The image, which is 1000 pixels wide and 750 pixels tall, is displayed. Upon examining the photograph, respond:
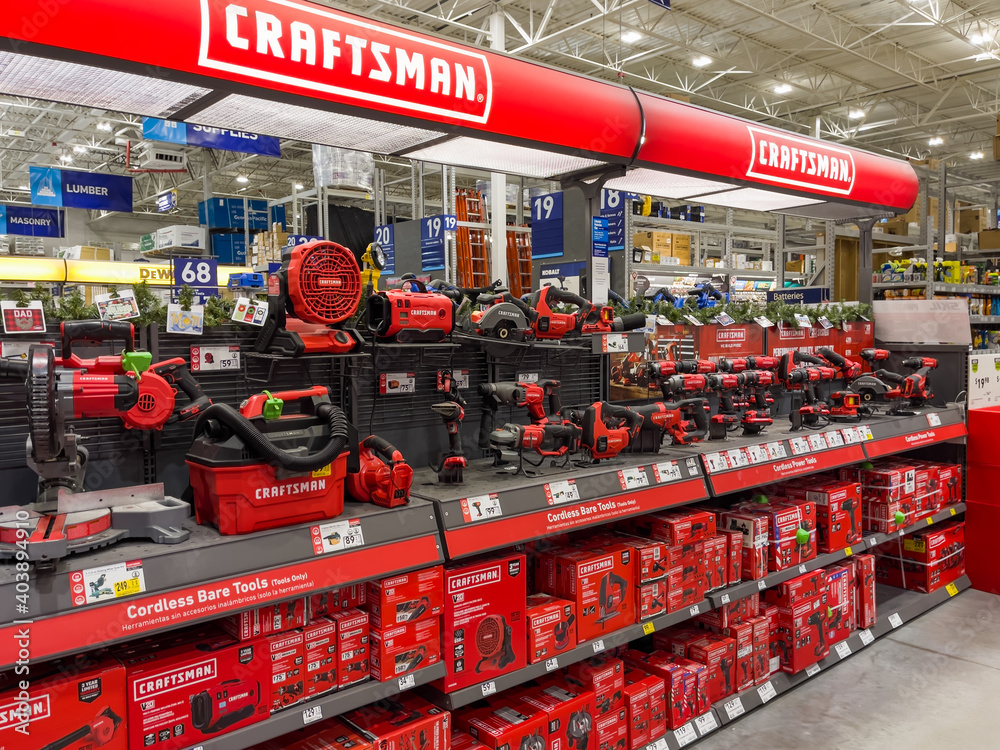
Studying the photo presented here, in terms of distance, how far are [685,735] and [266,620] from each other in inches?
72.0

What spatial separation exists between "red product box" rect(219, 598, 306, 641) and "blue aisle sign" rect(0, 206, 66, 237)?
10.4 m

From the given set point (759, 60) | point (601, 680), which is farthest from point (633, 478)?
point (759, 60)

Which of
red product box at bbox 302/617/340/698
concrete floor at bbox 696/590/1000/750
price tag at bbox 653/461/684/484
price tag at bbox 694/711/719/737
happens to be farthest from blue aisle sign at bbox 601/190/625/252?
red product box at bbox 302/617/340/698

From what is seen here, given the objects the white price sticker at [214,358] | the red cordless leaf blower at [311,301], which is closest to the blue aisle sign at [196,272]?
the white price sticker at [214,358]

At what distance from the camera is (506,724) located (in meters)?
2.31

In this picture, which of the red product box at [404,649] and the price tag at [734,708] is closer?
the red product box at [404,649]

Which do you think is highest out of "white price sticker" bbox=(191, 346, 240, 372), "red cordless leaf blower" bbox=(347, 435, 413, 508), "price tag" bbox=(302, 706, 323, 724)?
"white price sticker" bbox=(191, 346, 240, 372)

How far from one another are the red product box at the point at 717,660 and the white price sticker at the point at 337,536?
1730 millimetres

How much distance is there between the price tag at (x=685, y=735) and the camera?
111 inches

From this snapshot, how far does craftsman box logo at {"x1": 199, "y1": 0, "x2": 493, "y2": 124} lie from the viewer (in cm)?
181

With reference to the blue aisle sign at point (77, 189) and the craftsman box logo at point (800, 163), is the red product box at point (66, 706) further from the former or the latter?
the blue aisle sign at point (77, 189)

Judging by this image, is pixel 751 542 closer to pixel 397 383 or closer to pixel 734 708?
pixel 734 708

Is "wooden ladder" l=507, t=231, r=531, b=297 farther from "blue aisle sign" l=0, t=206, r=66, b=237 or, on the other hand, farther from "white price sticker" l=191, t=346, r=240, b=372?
"blue aisle sign" l=0, t=206, r=66, b=237

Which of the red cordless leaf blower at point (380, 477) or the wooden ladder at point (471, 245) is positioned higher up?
the wooden ladder at point (471, 245)
